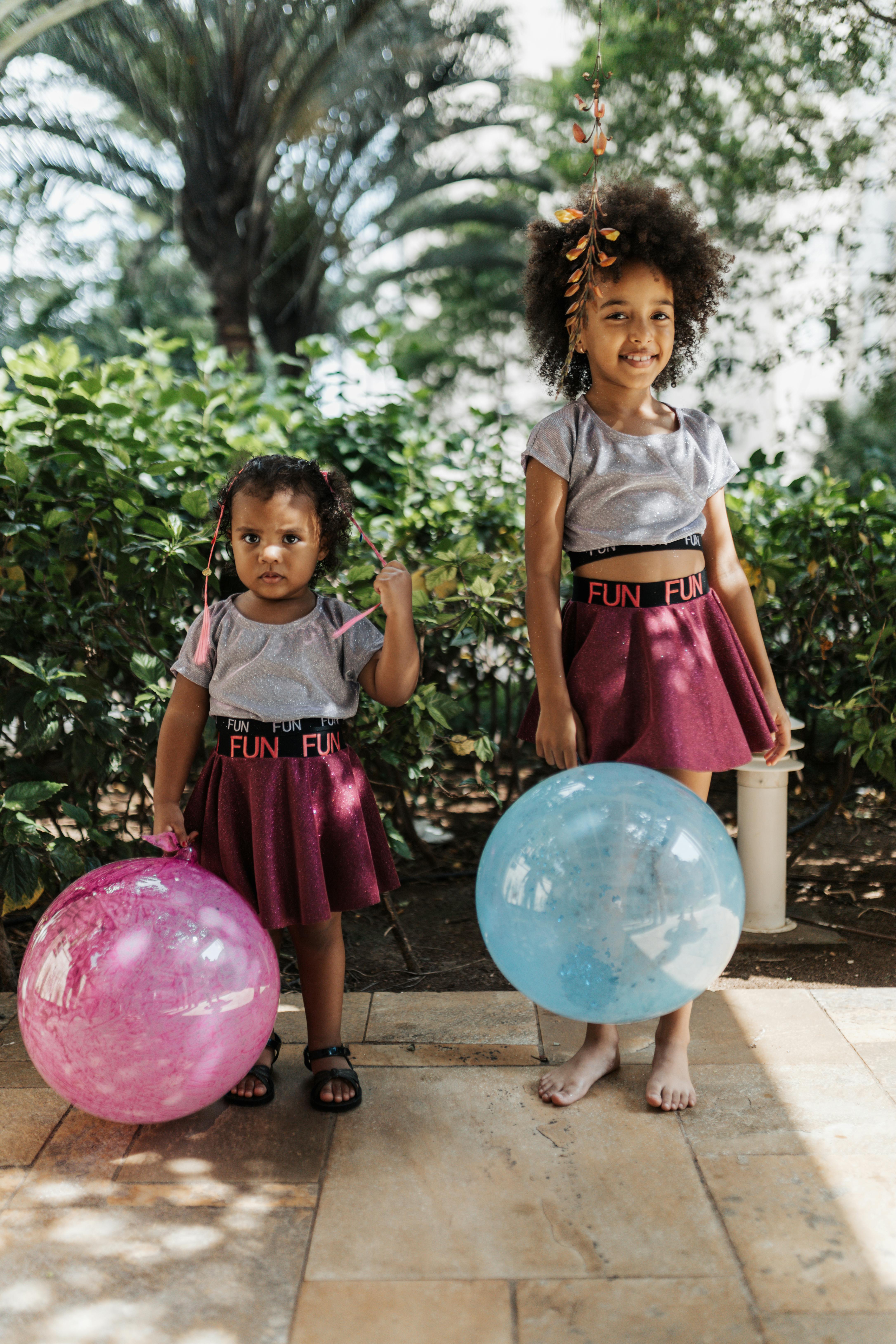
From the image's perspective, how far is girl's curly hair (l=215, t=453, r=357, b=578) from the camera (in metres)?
2.17

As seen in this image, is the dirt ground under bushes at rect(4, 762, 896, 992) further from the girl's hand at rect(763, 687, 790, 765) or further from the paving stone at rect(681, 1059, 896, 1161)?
the girl's hand at rect(763, 687, 790, 765)

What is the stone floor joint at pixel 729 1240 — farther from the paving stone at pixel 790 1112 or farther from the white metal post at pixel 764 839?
the white metal post at pixel 764 839

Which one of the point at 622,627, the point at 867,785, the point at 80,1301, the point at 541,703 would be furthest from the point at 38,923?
the point at 867,785

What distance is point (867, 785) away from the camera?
390cm

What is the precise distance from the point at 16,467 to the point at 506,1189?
207 cm

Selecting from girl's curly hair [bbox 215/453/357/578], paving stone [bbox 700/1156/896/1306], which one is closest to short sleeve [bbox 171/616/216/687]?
girl's curly hair [bbox 215/453/357/578]

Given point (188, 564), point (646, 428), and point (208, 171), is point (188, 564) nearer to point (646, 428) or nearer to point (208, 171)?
point (646, 428)

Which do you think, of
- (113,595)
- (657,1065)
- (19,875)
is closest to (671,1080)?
(657,1065)

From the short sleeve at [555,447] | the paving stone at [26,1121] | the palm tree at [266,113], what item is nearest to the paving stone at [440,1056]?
the paving stone at [26,1121]

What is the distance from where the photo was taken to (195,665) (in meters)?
2.24

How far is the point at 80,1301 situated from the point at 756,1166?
1177 millimetres

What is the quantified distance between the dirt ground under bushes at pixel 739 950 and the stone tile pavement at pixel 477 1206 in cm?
47

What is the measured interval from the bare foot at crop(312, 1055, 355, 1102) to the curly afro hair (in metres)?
1.54

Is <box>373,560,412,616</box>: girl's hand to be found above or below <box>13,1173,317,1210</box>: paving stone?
above
